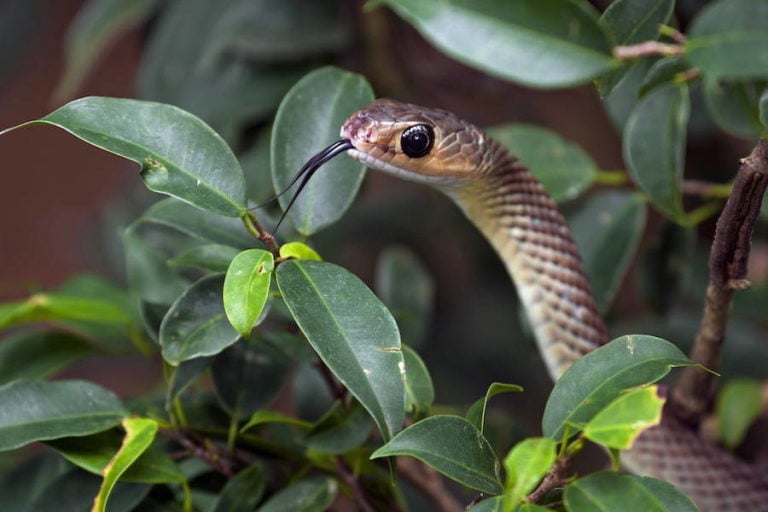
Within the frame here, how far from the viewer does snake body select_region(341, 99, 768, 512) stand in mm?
1417

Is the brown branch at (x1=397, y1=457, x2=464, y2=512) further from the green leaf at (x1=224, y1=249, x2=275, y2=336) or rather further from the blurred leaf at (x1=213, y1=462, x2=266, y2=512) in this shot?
the green leaf at (x1=224, y1=249, x2=275, y2=336)

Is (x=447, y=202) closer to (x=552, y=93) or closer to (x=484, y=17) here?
(x=552, y=93)

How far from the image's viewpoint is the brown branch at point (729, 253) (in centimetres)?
96

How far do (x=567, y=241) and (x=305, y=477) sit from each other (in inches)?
19.9

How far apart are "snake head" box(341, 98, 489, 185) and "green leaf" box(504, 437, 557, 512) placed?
1.59 feet

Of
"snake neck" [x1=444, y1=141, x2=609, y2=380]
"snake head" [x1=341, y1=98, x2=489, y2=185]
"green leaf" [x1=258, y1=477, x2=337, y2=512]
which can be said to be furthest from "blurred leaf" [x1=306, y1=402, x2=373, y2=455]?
"snake neck" [x1=444, y1=141, x2=609, y2=380]

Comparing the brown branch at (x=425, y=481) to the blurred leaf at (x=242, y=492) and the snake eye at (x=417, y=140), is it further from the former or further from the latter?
the snake eye at (x=417, y=140)

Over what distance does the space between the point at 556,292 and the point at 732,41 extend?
560 millimetres

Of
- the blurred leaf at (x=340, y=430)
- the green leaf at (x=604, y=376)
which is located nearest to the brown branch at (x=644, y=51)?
the green leaf at (x=604, y=376)

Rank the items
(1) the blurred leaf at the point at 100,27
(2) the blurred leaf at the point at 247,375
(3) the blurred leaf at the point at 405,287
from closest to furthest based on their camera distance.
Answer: (2) the blurred leaf at the point at 247,375, (3) the blurred leaf at the point at 405,287, (1) the blurred leaf at the point at 100,27

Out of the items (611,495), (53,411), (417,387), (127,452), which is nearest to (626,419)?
(611,495)

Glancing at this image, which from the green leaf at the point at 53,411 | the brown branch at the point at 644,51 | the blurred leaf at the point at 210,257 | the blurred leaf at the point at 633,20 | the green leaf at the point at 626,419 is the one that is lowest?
the green leaf at the point at 53,411

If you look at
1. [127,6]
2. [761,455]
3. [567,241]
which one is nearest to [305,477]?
[567,241]

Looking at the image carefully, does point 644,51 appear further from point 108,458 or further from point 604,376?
point 108,458
